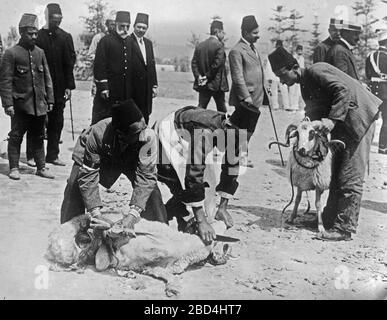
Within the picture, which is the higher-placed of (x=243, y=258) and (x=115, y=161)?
(x=115, y=161)

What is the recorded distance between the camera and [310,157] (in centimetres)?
A: 542

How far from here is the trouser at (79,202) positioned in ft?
15.1

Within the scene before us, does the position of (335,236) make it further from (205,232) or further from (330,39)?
(330,39)

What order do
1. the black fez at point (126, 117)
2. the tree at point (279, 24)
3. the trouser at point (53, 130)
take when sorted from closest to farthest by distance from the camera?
the black fez at point (126, 117) → the trouser at point (53, 130) → the tree at point (279, 24)

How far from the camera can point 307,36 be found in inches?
494

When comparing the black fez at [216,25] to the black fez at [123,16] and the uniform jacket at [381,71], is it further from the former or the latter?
the uniform jacket at [381,71]

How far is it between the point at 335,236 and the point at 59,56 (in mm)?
4063

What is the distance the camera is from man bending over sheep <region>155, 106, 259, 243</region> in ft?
14.8

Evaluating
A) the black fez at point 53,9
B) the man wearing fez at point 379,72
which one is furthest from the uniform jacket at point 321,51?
the black fez at point 53,9

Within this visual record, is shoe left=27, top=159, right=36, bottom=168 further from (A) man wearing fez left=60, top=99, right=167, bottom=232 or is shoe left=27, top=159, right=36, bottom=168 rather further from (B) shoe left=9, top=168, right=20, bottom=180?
(A) man wearing fez left=60, top=99, right=167, bottom=232

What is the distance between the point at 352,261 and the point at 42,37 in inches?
179

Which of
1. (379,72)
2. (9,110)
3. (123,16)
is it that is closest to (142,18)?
(123,16)

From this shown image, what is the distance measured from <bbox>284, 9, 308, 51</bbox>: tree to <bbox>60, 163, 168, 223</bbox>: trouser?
3490mm

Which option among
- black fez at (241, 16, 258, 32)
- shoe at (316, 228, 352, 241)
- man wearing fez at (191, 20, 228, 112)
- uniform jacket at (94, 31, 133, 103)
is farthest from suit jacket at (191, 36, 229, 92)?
shoe at (316, 228, 352, 241)
